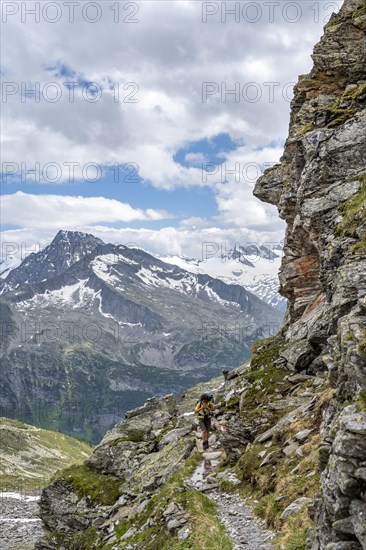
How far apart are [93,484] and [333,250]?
33.5 meters

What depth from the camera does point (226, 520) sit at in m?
19.3

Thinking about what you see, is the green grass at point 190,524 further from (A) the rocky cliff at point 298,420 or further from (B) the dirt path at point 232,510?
(B) the dirt path at point 232,510

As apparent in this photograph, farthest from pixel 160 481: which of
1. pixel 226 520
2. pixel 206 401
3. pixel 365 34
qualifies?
pixel 365 34

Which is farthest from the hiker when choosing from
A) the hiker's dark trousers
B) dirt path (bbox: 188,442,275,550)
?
dirt path (bbox: 188,442,275,550)

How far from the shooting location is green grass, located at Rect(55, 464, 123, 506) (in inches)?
1607

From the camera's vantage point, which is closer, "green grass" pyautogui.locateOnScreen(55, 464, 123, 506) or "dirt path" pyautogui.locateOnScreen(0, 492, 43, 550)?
"green grass" pyautogui.locateOnScreen(55, 464, 123, 506)

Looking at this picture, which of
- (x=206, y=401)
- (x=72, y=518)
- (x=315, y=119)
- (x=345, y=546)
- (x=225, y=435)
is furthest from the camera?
(x=72, y=518)

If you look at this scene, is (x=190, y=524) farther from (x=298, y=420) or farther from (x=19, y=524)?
(x=19, y=524)

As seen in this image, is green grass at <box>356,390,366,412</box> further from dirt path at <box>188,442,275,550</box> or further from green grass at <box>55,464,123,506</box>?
green grass at <box>55,464,123,506</box>

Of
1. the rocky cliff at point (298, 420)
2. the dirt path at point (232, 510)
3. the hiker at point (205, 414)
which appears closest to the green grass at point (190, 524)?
the rocky cliff at point (298, 420)

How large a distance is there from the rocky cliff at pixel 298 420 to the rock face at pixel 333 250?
79 mm

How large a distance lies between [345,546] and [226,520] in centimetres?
918

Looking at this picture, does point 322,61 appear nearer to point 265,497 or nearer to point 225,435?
point 225,435

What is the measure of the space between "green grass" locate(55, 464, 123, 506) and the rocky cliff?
6.0 inches
